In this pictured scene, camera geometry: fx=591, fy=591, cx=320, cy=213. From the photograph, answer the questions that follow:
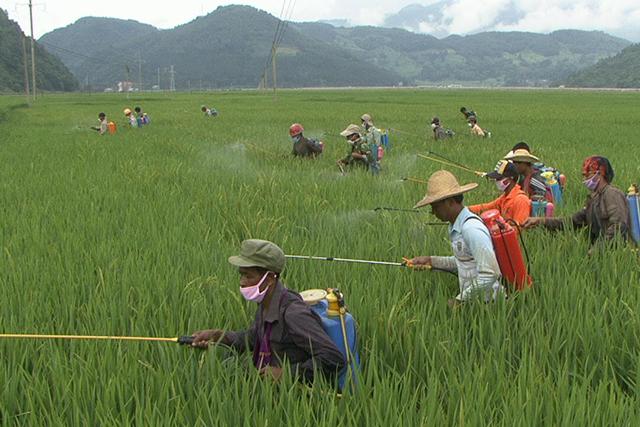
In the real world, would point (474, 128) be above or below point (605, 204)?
above

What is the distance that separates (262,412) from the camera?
6.48 feet

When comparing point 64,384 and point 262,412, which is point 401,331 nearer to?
point 262,412

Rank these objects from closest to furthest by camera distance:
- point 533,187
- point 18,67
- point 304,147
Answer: point 533,187, point 304,147, point 18,67

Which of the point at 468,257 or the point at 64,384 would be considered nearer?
the point at 64,384

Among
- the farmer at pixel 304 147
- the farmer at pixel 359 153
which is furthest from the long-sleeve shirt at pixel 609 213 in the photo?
the farmer at pixel 304 147

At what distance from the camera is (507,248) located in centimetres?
290

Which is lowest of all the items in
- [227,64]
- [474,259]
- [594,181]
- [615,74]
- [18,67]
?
[474,259]

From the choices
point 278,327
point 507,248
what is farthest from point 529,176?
point 278,327

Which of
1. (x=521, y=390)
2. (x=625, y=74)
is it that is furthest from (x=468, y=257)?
(x=625, y=74)

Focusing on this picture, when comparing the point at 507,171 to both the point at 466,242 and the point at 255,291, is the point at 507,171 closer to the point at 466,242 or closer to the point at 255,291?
the point at 466,242

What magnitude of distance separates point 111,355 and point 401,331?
1239mm

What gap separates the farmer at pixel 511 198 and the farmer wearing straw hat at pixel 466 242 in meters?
1.49

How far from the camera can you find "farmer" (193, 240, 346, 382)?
2172 mm

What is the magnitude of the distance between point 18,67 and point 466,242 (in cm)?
7501
